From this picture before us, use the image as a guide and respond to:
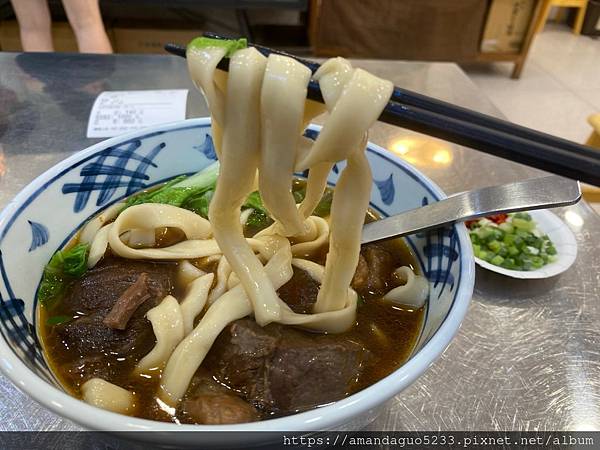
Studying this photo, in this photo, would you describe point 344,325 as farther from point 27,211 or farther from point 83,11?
point 83,11

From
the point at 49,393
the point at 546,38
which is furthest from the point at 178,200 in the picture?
the point at 546,38

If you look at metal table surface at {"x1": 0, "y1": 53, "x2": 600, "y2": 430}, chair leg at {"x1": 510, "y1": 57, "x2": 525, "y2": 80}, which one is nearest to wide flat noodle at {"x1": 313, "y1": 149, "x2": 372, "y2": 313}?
metal table surface at {"x1": 0, "y1": 53, "x2": 600, "y2": 430}

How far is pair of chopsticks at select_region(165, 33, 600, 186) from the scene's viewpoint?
75 centimetres

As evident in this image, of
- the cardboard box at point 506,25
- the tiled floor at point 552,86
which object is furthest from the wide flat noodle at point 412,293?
the cardboard box at point 506,25

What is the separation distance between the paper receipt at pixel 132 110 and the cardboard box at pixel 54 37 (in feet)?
6.85

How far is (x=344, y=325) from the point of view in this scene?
1.08 m

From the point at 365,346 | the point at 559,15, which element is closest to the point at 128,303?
the point at 365,346

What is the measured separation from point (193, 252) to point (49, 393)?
1.92 ft

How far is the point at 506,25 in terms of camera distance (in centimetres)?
499

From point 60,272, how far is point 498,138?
0.99m

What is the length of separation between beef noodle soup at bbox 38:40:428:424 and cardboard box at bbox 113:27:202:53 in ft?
10.7

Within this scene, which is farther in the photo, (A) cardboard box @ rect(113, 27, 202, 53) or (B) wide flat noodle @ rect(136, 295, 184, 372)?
(A) cardboard box @ rect(113, 27, 202, 53)

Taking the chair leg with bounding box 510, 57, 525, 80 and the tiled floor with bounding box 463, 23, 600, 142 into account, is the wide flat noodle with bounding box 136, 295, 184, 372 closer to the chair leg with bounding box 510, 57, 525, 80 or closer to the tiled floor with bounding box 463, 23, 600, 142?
the tiled floor with bounding box 463, 23, 600, 142

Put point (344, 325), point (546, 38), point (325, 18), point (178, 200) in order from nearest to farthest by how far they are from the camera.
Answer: point (344, 325)
point (178, 200)
point (325, 18)
point (546, 38)
